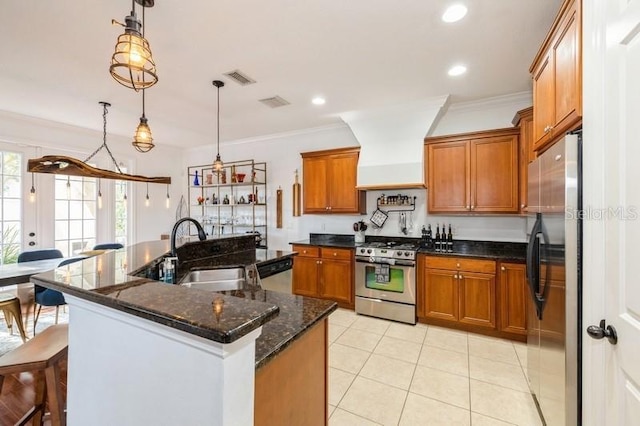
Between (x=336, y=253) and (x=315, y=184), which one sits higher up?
(x=315, y=184)

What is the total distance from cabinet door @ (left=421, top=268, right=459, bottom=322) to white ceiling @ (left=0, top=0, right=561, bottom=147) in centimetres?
212

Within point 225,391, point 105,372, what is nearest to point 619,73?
point 225,391

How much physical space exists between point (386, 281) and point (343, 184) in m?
1.52

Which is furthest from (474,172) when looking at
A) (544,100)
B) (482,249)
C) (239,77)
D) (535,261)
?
(239,77)

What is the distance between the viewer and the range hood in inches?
147

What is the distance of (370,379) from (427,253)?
5.42 ft

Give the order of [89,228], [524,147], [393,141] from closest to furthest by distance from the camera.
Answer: [524,147] < [393,141] < [89,228]

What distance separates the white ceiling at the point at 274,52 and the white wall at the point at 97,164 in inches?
16.2

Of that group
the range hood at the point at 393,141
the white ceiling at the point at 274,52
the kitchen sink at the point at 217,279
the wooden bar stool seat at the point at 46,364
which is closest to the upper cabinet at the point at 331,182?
the range hood at the point at 393,141

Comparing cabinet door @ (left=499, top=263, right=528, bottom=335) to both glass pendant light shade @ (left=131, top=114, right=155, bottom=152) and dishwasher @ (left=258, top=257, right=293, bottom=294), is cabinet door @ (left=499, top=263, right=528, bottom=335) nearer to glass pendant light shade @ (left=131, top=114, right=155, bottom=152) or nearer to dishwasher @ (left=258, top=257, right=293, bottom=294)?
dishwasher @ (left=258, top=257, right=293, bottom=294)

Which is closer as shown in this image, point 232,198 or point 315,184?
point 315,184

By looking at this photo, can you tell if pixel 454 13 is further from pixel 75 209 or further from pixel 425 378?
pixel 75 209
